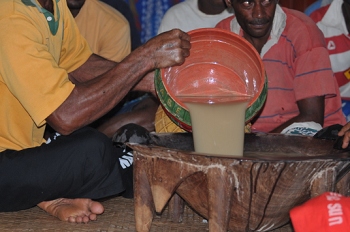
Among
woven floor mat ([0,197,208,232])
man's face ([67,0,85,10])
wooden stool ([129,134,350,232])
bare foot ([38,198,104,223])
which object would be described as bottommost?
woven floor mat ([0,197,208,232])

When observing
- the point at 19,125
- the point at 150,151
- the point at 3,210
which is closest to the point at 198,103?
the point at 150,151

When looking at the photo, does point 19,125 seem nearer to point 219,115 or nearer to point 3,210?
point 3,210

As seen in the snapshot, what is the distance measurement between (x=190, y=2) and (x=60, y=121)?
186cm

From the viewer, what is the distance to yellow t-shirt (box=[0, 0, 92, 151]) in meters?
2.87

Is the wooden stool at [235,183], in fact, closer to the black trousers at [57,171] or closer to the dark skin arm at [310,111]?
the black trousers at [57,171]

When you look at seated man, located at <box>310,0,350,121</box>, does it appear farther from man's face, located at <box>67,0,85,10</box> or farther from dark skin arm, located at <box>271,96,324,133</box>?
man's face, located at <box>67,0,85,10</box>

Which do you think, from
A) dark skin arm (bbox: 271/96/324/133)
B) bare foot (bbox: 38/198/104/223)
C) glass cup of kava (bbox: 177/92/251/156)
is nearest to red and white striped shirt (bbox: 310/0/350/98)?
dark skin arm (bbox: 271/96/324/133)

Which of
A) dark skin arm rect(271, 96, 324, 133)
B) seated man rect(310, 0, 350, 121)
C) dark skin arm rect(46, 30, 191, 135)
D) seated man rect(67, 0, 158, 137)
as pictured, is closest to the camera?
dark skin arm rect(46, 30, 191, 135)

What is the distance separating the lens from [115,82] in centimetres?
298

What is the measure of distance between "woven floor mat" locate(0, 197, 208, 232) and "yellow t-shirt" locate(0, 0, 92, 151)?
0.33m

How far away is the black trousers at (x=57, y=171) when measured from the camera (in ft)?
10.0

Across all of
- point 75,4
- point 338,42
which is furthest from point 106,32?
point 338,42

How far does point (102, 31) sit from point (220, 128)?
77.2 inches

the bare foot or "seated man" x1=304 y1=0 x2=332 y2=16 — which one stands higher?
"seated man" x1=304 y1=0 x2=332 y2=16
